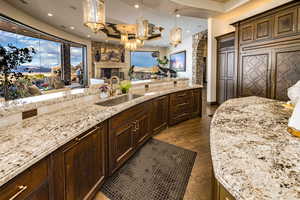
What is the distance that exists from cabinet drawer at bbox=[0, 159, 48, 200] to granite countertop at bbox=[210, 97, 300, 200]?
3.20ft

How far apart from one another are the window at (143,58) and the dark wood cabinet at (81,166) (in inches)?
455

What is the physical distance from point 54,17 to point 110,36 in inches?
137

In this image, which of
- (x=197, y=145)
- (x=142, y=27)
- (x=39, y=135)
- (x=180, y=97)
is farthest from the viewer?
(x=180, y=97)

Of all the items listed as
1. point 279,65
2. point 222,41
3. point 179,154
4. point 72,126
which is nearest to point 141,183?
point 179,154

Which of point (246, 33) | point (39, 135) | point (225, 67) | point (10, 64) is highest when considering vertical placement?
point (246, 33)

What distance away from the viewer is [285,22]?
3.24 metres

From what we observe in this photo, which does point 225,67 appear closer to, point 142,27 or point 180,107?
point 180,107

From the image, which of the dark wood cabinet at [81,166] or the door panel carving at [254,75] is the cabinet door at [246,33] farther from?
the dark wood cabinet at [81,166]

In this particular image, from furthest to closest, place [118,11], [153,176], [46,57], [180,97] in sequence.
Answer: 1. [46,57]
2. [118,11]
3. [180,97]
4. [153,176]

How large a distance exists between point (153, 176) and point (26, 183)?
144 cm

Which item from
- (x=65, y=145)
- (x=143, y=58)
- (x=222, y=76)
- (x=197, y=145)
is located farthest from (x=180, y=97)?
(x=143, y=58)

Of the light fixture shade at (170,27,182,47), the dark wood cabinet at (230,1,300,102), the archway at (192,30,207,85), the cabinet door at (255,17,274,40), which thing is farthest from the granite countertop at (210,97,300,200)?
the archway at (192,30,207,85)

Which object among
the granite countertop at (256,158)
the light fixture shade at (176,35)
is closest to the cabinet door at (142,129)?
the granite countertop at (256,158)

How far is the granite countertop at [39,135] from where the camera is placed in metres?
0.82
